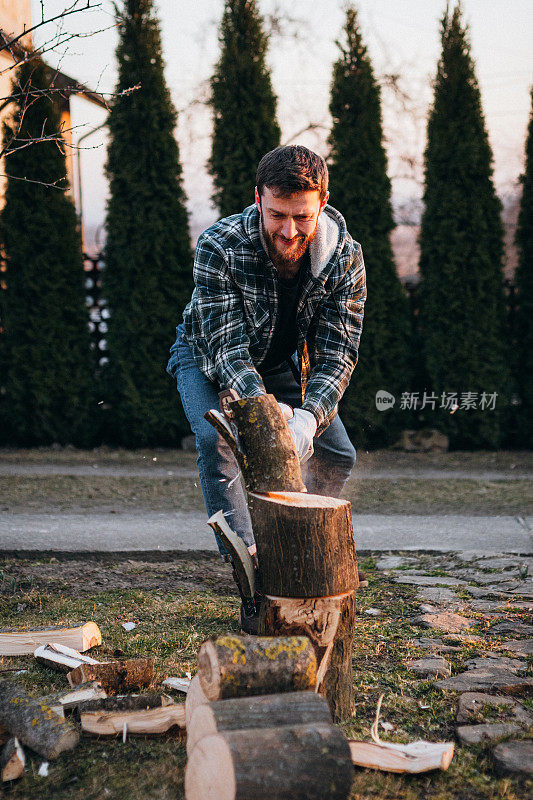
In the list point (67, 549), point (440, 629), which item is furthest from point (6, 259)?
point (440, 629)

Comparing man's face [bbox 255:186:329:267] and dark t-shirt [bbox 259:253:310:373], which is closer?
man's face [bbox 255:186:329:267]

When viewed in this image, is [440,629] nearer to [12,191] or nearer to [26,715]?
[26,715]

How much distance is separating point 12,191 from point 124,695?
6.52 metres

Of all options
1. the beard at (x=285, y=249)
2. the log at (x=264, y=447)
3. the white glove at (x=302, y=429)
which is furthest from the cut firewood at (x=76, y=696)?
the beard at (x=285, y=249)

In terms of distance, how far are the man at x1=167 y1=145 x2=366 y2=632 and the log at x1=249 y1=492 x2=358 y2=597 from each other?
0.44m

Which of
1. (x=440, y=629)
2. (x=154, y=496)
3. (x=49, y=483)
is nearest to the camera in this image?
(x=440, y=629)

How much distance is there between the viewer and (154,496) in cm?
523

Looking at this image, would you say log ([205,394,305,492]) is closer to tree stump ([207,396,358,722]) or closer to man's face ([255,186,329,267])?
tree stump ([207,396,358,722])

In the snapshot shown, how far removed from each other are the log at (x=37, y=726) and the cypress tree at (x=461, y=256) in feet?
20.7

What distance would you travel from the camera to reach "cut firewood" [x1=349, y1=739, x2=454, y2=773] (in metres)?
1.67

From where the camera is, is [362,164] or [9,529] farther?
[362,164]

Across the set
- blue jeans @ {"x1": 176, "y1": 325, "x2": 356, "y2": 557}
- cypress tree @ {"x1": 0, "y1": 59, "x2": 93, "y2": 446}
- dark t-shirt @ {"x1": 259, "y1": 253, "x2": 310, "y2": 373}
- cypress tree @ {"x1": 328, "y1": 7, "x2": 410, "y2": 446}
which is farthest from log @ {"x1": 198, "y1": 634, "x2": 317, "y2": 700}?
cypress tree @ {"x1": 0, "y1": 59, "x2": 93, "y2": 446}

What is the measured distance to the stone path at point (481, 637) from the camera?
188 cm

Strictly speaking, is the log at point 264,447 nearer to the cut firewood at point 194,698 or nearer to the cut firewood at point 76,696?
the cut firewood at point 194,698
